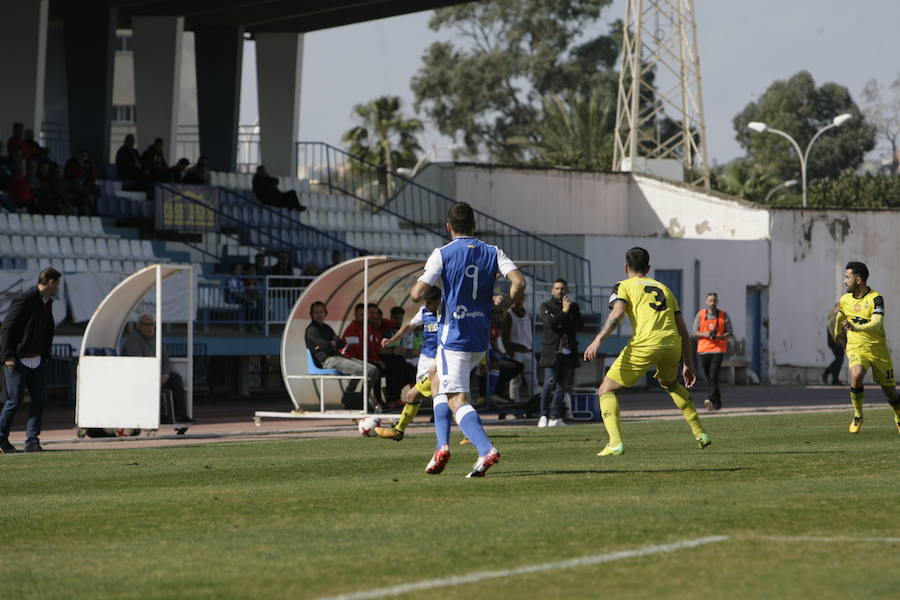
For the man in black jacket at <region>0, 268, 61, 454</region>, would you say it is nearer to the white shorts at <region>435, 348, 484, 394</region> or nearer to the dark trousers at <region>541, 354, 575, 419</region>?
the white shorts at <region>435, 348, 484, 394</region>

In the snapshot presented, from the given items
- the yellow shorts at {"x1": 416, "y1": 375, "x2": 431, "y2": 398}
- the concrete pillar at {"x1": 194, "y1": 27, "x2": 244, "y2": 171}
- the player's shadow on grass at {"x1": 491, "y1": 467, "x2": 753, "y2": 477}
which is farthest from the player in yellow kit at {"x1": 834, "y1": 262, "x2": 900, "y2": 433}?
the concrete pillar at {"x1": 194, "y1": 27, "x2": 244, "y2": 171}

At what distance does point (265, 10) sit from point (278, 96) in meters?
3.48

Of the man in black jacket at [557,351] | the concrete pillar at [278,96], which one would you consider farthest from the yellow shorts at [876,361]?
the concrete pillar at [278,96]

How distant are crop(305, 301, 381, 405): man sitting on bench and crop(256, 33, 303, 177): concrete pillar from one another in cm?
1775

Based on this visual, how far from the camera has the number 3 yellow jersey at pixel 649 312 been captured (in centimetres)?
1452

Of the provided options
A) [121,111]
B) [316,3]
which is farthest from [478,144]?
[316,3]

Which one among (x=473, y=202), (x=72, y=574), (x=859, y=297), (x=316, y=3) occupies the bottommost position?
(x=72, y=574)

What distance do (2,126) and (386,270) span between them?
40.8ft

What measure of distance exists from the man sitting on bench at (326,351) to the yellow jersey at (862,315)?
7.18m

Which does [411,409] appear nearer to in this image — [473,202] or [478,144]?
[473,202]

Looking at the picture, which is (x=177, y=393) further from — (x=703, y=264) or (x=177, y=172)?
(x=703, y=264)

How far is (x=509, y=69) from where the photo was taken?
9056cm

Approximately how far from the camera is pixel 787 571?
287 inches

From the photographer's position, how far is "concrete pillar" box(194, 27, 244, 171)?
39688 millimetres
